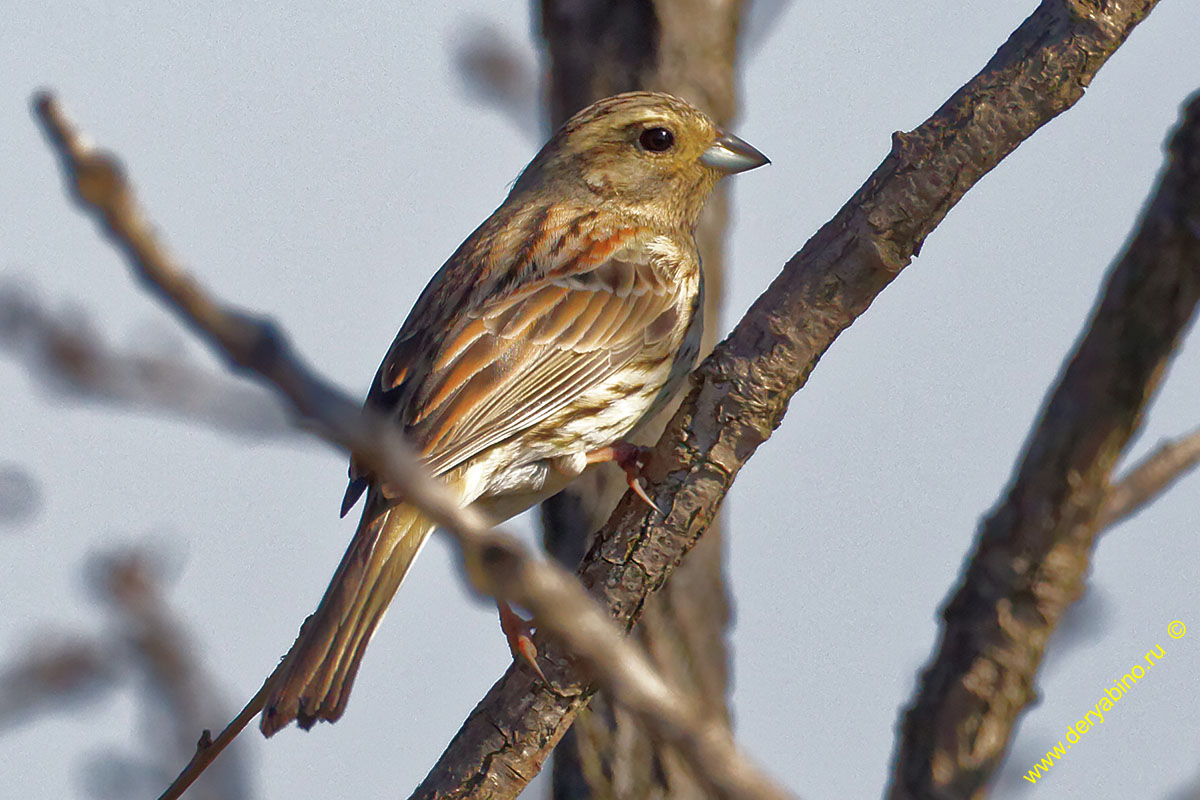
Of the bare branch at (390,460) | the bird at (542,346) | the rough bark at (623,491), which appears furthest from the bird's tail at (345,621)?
the bare branch at (390,460)

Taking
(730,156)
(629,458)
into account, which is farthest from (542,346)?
(730,156)

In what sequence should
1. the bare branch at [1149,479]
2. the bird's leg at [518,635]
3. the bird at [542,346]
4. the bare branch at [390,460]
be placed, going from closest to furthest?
1. the bare branch at [390,460]
2. the bare branch at [1149,479]
3. the bird's leg at [518,635]
4. the bird at [542,346]

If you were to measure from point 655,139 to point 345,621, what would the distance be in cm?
232

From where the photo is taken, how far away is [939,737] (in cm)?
297

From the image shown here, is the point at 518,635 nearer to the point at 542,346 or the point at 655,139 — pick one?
the point at 542,346

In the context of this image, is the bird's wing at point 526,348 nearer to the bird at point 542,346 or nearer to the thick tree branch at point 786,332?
the bird at point 542,346

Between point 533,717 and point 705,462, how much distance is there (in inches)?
30.7

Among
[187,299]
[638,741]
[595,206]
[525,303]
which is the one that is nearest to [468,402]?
[525,303]

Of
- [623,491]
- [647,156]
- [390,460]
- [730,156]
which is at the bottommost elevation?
[390,460]

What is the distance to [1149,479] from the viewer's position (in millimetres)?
2875

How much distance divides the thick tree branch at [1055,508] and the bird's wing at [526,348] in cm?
169

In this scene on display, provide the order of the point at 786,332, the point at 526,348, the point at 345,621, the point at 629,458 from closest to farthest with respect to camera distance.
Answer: the point at 786,332 < the point at 345,621 < the point at 629,458 < the point at 526,348

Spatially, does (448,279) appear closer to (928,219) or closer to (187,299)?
(928,219)

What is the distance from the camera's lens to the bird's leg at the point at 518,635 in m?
3.74
